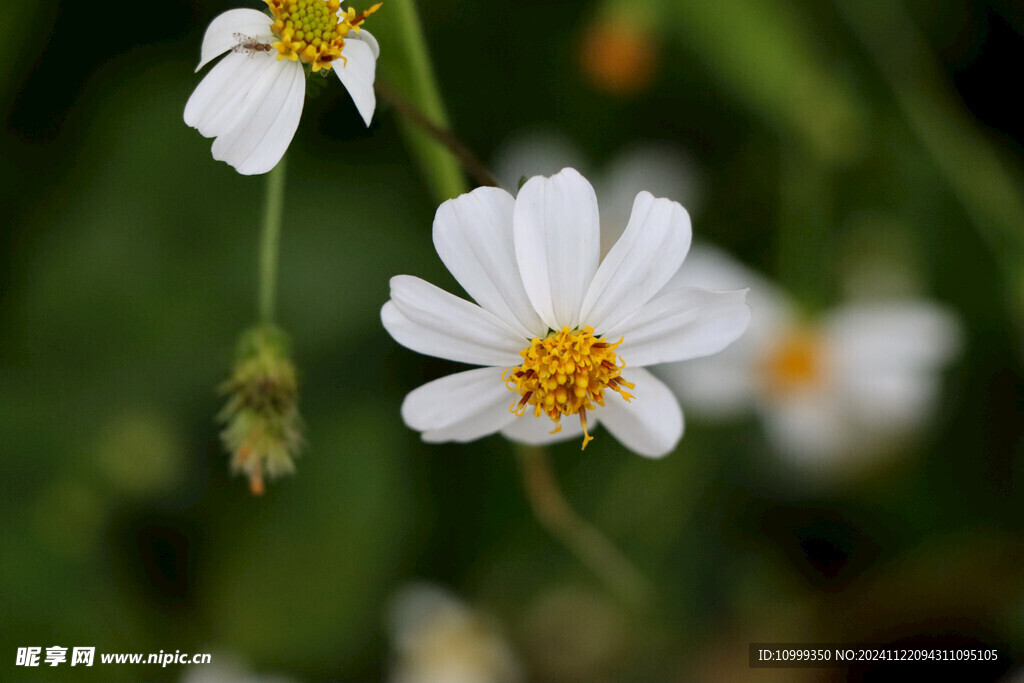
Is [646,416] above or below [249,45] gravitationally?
below

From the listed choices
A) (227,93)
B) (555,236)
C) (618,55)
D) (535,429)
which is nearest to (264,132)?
(227,93)

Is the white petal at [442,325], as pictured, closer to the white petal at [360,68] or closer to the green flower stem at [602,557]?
the white petal at [360,68]

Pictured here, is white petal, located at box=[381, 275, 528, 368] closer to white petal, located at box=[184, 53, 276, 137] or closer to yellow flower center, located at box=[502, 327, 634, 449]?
yellow flower center, located at box=[502, 327, 634, 449]

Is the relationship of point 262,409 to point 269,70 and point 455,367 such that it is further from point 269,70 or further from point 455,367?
point 455,367

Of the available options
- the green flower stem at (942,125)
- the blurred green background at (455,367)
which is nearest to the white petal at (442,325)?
the blurred green background at (455,367)

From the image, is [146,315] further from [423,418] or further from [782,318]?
[782,318]

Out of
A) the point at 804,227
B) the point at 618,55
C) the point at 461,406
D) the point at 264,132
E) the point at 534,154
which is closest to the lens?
the point at 264,132

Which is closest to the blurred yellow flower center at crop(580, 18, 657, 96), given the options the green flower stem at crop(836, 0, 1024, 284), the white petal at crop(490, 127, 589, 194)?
the white petal at crop(490, 127, 589, 194)
